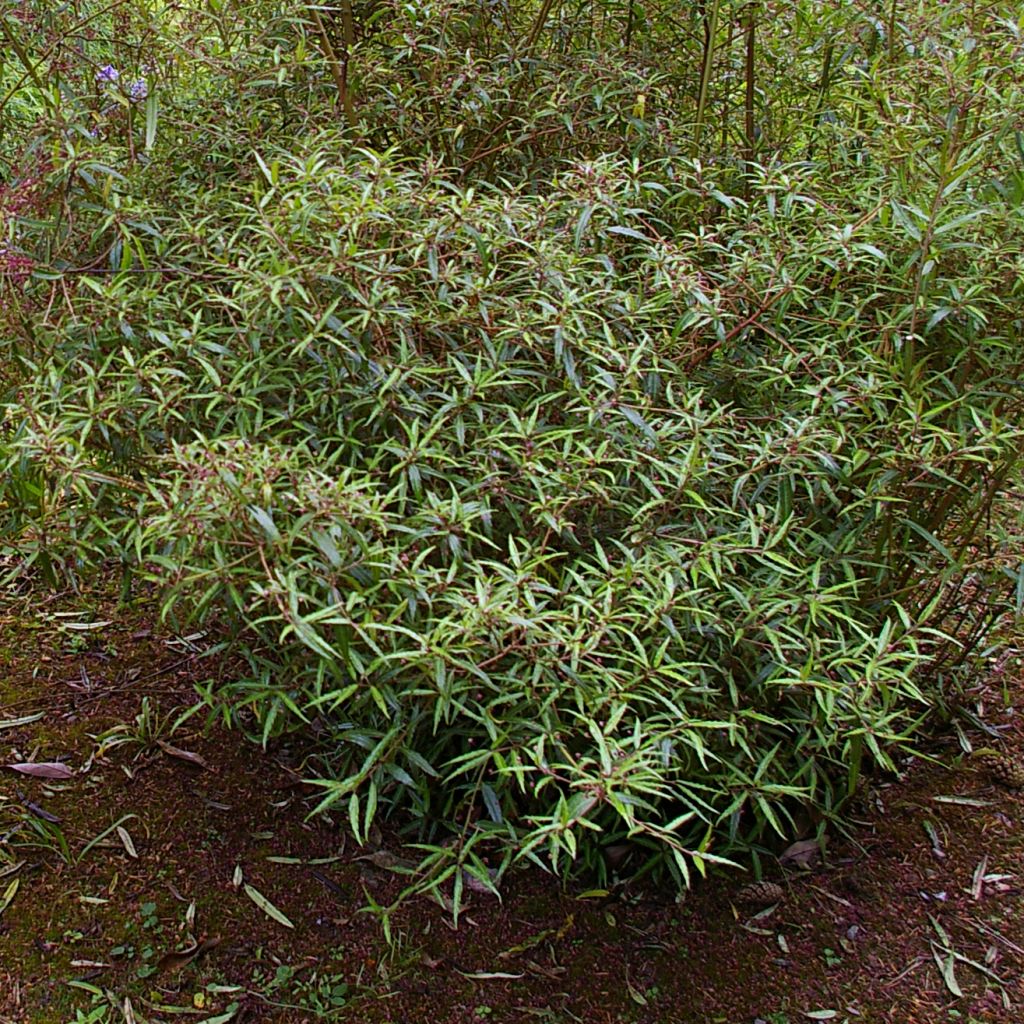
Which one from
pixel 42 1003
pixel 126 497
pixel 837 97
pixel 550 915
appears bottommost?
pixel 42 1003

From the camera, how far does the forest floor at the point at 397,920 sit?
195cm

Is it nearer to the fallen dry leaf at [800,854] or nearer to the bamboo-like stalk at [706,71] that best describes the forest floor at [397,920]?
the fallen dry leaf at [800,854]

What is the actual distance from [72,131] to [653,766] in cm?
152

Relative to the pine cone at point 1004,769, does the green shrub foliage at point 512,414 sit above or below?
above

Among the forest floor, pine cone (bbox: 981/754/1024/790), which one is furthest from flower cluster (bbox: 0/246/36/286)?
pine cone (bbox: 981/754/1024/790)

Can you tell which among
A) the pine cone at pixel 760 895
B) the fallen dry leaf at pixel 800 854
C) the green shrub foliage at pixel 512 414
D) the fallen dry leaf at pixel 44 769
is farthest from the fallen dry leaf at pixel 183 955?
the fallen dry leaf at pixel 800 854

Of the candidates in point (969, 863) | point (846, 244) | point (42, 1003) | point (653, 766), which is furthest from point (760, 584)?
point (42, 1003)

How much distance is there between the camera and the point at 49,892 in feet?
6.95

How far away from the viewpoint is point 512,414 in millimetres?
1825

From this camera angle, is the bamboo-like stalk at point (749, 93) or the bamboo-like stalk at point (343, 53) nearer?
the bamboo-like stalk at point (343, 53)

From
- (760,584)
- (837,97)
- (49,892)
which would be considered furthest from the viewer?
(837,97)

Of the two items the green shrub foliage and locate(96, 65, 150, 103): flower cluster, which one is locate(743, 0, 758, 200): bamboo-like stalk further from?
locate(96, 65, 150, 103): flower cluster

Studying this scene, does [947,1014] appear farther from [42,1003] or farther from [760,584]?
[42,1003]

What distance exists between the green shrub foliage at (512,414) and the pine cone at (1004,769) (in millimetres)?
380
